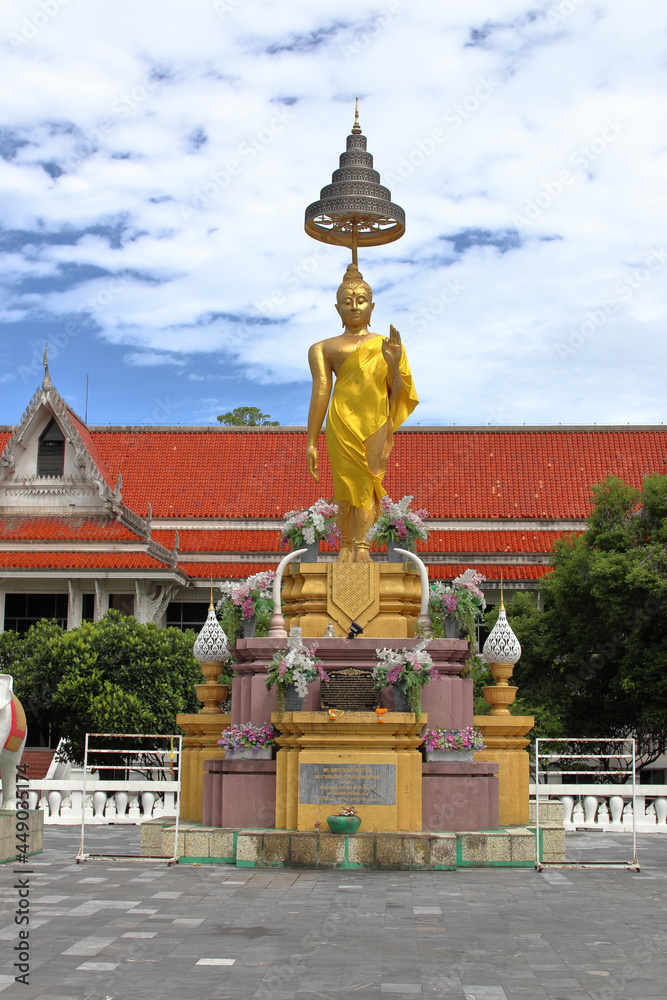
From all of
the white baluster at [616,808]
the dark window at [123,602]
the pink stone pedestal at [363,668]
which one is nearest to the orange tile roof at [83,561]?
the dark window at [123,602]

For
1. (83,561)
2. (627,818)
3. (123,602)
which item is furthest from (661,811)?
(123,602)

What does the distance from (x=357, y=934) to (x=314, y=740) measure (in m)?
3.65

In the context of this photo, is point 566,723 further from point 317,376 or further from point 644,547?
point 317,376

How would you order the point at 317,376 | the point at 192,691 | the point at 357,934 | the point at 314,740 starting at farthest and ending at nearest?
the point at 192,691 → the point at 317,376 → the point at 314,740 → the point at 357,934

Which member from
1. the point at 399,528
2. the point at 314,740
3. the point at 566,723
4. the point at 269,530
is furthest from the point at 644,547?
the point at 269,530

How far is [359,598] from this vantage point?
13.5 meters

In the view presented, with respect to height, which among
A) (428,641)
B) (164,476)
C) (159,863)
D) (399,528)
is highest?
(164,476)

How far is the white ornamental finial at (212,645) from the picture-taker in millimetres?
14402

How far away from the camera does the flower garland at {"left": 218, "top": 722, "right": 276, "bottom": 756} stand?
485 inches

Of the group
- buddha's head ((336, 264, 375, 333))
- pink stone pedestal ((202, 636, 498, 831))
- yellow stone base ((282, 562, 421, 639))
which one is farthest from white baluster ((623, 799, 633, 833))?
buddha's head ((336, 264, 375, 333))

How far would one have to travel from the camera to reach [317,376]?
14.6 metres

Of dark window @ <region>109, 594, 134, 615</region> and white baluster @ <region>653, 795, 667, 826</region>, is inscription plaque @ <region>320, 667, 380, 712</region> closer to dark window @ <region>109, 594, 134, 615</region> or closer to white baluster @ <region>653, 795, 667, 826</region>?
white baluster @ <region>653, 795, 667, 826</region>

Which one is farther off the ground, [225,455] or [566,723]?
[225,455]

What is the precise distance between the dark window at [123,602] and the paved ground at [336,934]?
63.7 ft
